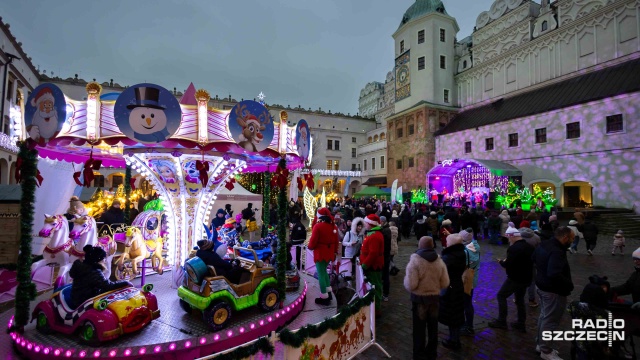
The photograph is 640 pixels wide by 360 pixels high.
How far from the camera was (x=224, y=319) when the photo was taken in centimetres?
483

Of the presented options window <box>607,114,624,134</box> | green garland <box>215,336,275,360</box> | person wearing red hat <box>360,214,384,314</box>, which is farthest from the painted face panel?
window <box>607,114,624,134</box>

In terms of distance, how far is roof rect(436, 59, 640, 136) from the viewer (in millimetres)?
18219

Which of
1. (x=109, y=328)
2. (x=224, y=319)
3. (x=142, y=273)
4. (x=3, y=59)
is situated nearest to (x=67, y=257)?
(x=142, y=273)

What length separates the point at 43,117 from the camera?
15.1ft

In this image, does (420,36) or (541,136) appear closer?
(541,136)

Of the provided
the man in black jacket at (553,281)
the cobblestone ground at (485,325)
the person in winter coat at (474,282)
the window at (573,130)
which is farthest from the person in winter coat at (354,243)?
the window at (573,130)

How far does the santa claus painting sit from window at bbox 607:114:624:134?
2499 centimetres

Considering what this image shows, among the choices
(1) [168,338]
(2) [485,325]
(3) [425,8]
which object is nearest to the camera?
(1) [168,338]

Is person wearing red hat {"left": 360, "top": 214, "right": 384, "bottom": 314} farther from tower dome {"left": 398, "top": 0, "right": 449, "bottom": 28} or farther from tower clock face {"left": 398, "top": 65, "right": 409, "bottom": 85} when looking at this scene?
tower dome {"left": 398, "top": 0, "right": 449, "bottom": 28}

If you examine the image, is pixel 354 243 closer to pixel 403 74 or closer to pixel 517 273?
pixel 517 273

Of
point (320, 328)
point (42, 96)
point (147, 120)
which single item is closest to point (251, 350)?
point (320, 328)

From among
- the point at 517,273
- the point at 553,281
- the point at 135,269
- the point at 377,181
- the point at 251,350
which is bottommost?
the point at 135,269

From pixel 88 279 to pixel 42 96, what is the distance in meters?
2.80

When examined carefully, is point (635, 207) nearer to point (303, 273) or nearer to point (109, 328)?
point (303, 273)
